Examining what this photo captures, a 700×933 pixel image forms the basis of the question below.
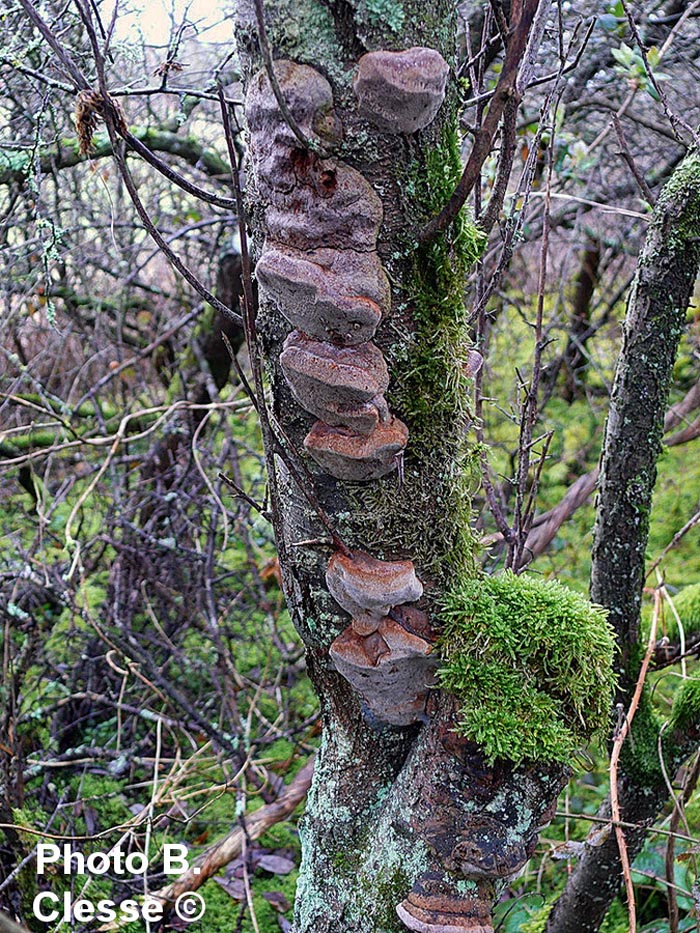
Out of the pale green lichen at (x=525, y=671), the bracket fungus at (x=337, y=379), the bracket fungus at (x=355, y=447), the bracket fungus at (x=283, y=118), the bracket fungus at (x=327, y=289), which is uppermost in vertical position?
the bracket fungus at (x=283, y=118)

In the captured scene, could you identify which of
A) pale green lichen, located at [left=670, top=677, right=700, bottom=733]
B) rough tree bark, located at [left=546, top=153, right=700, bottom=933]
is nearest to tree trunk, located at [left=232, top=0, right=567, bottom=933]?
rough tree bark, located at [left=546, top=153, right=700, bottom=933]

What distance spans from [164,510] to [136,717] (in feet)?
2.50

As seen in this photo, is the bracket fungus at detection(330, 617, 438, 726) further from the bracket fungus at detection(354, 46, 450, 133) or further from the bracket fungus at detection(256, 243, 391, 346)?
the bracket fungus at detection(354, 46, 450, 133)

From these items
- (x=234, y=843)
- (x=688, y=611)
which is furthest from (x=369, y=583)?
(x=234, y=843)

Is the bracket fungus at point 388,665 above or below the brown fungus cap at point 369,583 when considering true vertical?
below

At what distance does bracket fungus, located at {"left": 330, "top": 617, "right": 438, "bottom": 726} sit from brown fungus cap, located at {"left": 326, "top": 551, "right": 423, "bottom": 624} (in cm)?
3

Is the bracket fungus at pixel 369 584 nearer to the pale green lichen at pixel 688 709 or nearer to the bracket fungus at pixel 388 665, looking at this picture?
the bracket fungus at pixel 388 665

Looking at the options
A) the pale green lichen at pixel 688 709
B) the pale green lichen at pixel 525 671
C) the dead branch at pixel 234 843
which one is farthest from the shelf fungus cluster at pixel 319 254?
the dead branch at pixel 234 843

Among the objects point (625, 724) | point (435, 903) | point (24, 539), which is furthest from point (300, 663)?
point (435, 903)

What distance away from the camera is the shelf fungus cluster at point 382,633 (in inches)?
34.9

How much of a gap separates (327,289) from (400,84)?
0.68 feet

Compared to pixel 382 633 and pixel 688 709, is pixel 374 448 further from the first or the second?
pixel 688 709

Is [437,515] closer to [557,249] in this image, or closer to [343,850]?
[343,850]

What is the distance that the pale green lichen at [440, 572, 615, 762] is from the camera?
88 centimetres
